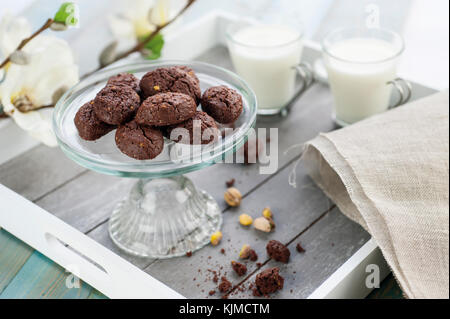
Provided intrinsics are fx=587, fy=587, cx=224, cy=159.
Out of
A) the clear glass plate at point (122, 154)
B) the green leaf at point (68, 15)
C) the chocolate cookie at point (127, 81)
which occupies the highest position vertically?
the green leaf at point (68, 15)

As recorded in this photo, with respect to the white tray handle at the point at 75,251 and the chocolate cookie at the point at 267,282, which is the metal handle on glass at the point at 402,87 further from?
the white tray handle at the point at 75,251

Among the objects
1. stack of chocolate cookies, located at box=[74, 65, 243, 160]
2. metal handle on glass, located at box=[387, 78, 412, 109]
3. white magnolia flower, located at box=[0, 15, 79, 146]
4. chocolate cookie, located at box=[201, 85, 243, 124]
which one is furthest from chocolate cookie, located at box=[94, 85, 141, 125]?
metal handle on glass, located at box=[387, 78, 412, 109]

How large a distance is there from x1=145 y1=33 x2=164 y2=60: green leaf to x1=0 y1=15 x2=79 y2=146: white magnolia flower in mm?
279

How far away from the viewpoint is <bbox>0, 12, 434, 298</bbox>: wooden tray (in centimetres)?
94

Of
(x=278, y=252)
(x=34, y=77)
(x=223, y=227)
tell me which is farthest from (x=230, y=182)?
(x=34, y=77)

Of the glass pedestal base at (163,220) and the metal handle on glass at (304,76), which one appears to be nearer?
the glass pedestal base at (163,220)

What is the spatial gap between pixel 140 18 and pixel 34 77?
366 millimetres

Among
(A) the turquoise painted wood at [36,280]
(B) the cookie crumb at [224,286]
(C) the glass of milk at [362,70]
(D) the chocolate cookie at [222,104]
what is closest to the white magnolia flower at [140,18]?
(C) the glass of milk at [362,70]

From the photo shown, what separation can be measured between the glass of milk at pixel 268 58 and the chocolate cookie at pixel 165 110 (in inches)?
18.1

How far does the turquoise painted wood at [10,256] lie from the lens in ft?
3.42

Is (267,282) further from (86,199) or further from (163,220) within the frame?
(86,199)

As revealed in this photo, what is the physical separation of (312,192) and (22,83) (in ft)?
1.98
